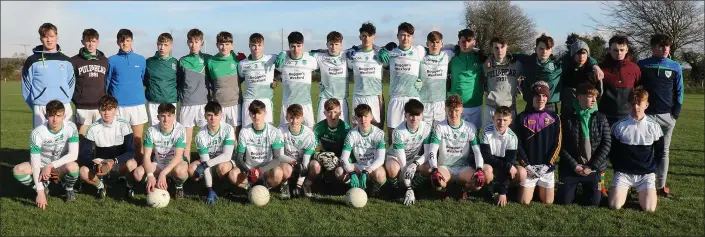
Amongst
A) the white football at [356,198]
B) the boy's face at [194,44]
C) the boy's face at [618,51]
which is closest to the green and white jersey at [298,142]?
the white football at [356,198]

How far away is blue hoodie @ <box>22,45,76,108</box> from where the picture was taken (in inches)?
239

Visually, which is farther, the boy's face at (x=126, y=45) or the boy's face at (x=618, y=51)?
the boy's face at (x=126, y=45)

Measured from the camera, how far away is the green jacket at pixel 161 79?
6496mm

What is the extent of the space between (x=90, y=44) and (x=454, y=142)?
14.2ft

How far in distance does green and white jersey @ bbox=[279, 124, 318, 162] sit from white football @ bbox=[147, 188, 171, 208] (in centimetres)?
131

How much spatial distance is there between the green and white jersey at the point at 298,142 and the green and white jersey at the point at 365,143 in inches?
15.8

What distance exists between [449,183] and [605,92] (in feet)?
6.66

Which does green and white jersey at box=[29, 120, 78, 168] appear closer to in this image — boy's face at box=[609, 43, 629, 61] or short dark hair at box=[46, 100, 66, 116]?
short dark hair at box=[46, 100, 66, 116]

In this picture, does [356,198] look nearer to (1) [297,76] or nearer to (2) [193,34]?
(1) [297,76]

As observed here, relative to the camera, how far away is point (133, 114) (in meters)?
6.50

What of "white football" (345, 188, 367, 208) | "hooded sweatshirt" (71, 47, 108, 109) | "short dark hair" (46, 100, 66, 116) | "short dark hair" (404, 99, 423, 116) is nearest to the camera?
"white football" (345, 188, 367, 208)

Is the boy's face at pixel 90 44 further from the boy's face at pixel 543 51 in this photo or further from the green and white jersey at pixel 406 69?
the boy's face at pixel 543 51

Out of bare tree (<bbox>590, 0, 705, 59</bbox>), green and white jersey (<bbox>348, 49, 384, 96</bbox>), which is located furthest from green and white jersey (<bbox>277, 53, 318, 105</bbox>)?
bare tree (<bbox>590, 0, 705, 59</bbox>)

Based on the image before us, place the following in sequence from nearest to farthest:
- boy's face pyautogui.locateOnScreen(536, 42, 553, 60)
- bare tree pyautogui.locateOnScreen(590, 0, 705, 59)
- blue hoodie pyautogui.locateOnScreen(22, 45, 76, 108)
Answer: boy's face pyautogui.locateOnScreen(536, 42, 553, 60) → blue hoodie pyautogui.locateOnScreen(22, 45, 76, 108) → bare tree pyautogui.locateOnScreen(590, 0, 705, 59)
